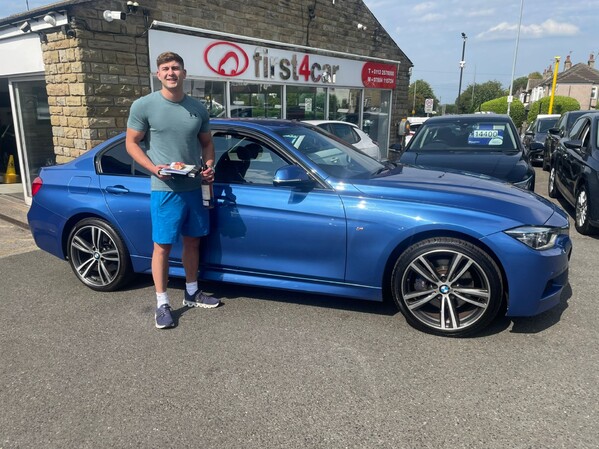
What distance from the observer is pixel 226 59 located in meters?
9.34

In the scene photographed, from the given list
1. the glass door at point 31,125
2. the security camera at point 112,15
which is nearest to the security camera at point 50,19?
the security camera at point 112,15

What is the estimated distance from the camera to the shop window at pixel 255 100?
32.2 feet

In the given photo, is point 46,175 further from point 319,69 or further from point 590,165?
point 319,69

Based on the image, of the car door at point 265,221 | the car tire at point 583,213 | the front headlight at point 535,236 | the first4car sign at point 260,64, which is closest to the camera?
the front headlight at point 535,236

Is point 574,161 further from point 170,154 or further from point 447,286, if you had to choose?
point 170,154

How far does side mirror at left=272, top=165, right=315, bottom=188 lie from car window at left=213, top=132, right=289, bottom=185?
263 millimetres

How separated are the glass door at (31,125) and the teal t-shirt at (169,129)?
17.7 feet

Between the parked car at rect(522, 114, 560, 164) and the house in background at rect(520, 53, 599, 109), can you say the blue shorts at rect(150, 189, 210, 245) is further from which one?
the house in background at rect(520, 53, 599, 109)

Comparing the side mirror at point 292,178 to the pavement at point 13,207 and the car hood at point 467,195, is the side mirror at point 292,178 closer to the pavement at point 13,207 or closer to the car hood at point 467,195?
the car hood at point 467,195

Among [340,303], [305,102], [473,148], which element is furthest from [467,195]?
[305,102]

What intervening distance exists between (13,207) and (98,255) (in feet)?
16.1

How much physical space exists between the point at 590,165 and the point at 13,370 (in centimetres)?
640

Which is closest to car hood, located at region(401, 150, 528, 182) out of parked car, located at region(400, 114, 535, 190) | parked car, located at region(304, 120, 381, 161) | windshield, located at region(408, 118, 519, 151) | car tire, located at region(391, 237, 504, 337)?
parked car, located at region(400, 114, 535, 190)

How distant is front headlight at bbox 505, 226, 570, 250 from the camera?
3.11 metres
